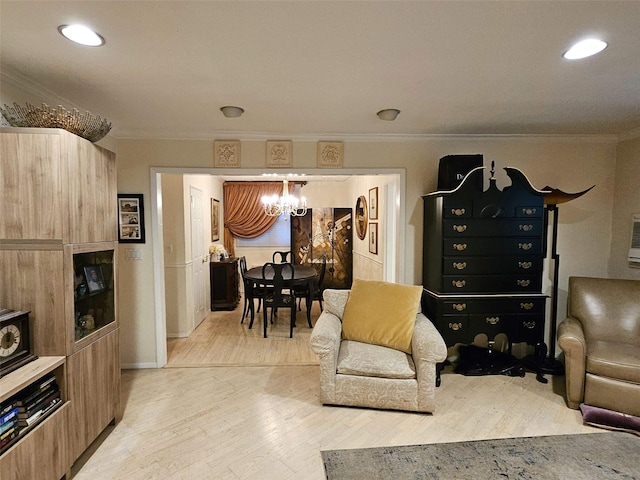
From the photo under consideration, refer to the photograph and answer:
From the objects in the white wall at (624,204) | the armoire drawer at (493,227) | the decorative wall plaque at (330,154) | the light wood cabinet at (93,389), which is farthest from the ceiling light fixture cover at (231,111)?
the white wall at (624,204)

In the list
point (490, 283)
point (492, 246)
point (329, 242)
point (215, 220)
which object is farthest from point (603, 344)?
point (215, 220)

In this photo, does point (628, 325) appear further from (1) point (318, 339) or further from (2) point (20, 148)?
(2) point (20, 148)

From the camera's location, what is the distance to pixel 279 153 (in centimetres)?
321

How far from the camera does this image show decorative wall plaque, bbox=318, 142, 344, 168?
323 cm

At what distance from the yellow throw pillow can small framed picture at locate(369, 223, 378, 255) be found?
6.24 feet

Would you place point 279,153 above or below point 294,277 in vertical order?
above

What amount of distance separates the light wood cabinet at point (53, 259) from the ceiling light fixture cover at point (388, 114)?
2.05m

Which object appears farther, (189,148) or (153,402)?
(189,148)

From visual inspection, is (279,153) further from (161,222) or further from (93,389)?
(93,389)

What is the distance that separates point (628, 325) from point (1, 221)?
4473mm

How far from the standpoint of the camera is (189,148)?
10.4 ft

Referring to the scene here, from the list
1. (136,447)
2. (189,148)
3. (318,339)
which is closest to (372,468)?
(318,339)

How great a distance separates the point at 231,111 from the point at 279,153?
2.55 feet

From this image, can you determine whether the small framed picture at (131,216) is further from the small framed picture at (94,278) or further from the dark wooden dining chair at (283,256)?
the dark wooden dining chair at (283,256)
